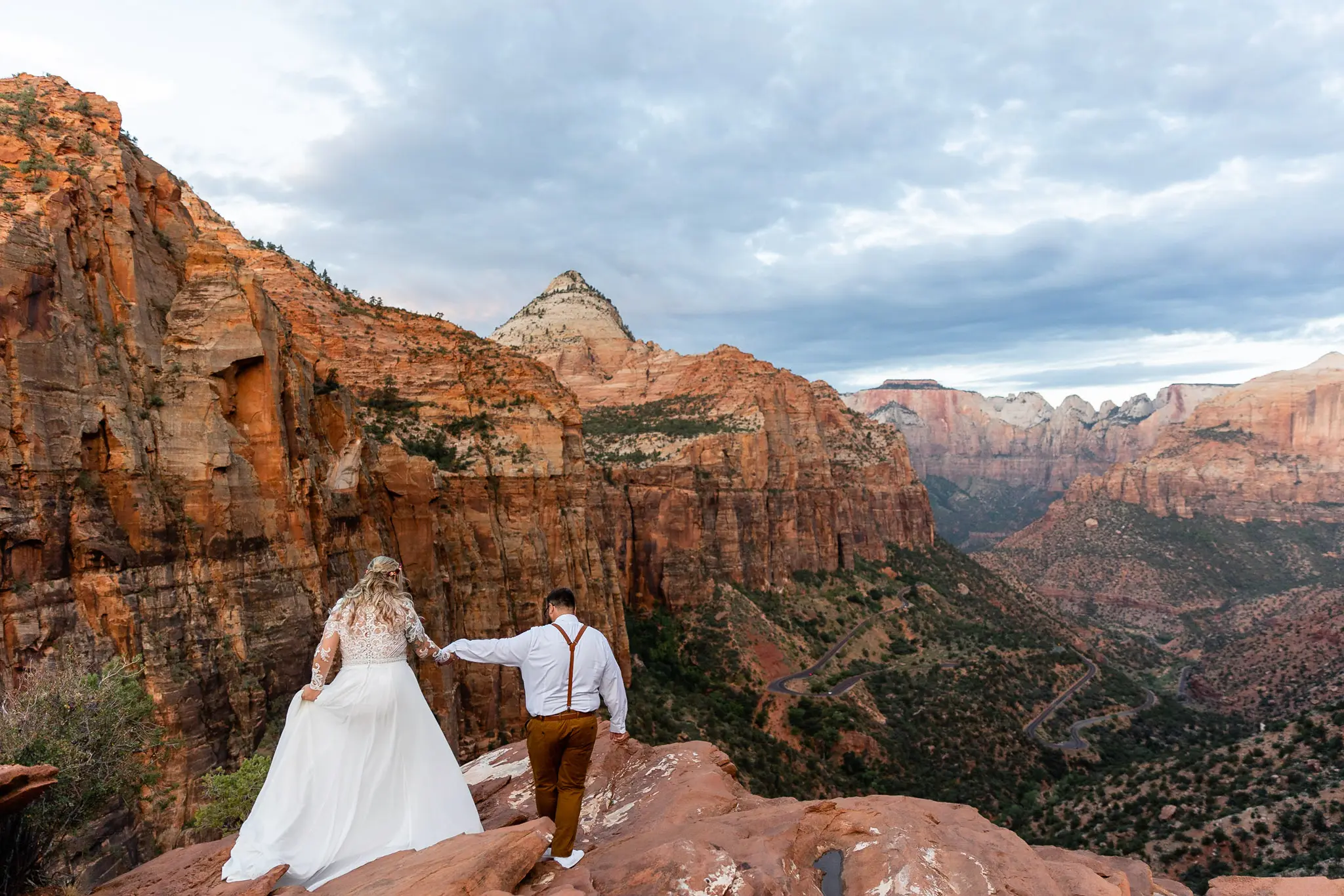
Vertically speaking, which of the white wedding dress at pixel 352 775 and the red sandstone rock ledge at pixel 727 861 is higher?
the white wedding dress at pixel 352 775

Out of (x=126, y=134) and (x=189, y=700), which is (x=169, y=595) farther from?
(x=126, y=134)

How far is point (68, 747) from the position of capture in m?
9.88

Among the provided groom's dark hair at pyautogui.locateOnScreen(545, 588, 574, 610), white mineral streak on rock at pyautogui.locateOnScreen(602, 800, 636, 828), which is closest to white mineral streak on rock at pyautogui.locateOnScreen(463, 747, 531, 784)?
white mineral streak on rock at pyautogui.locateOnScreen(602, 800, 636, 828)

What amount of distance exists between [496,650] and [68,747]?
7313 millimetres

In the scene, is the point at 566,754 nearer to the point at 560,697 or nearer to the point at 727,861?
the point at 560,697

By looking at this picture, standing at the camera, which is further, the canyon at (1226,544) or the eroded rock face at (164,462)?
the canyon at (1226,544)

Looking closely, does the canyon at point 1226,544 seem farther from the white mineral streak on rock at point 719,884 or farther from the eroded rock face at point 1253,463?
the white mineral streak on rock at point 719,884

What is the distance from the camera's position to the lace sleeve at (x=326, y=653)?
7.18 m

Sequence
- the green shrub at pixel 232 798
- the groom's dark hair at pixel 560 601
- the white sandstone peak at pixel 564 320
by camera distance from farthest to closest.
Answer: the white sandstone peak at pixel 564 320, the green shrub at pixel 232 798, the groom's dark hair at pixel 560 601

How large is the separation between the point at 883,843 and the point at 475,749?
2479 cm

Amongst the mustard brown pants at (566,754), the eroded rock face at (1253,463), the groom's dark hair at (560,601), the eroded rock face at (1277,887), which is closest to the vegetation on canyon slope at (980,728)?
the eroded rock face at (1277,887)

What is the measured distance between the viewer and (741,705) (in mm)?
50844

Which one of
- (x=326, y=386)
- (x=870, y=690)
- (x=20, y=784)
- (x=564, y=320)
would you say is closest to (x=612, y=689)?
(x=20, y=784)

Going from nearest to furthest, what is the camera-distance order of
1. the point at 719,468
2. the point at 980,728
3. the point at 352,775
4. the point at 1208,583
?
the point at 352,775 < the point at 980,728 < the point at 719,468 < the point at 1208,583
